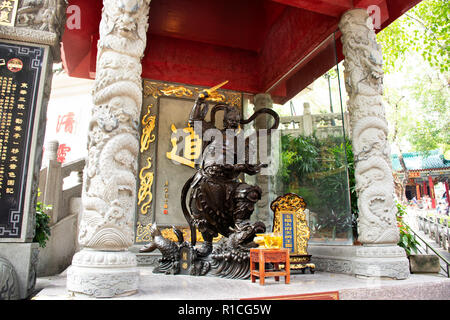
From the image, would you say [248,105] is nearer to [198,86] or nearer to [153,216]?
[198,86]

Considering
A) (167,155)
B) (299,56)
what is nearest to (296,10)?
(299,56)

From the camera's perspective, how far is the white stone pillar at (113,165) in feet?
8.43

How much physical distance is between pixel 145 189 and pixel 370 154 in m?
3.81

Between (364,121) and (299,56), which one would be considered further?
(299,56)

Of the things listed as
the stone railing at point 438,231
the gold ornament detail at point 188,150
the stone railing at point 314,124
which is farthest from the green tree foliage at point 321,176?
the stone railing at point 438,231

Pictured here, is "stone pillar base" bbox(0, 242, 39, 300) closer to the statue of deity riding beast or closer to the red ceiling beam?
the statue of deity riding beast

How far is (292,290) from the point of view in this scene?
279cm

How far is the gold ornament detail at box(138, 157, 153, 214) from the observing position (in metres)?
5.76

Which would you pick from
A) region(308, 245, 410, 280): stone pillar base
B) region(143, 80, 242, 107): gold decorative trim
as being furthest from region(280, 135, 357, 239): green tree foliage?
region(143, 80, 242, 107): gold decorative trim

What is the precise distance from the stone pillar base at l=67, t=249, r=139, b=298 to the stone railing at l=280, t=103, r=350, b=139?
3509mm

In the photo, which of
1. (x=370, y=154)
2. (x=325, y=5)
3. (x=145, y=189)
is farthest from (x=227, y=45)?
A: (x=370, y=154)

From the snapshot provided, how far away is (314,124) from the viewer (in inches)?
216

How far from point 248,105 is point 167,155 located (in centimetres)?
210

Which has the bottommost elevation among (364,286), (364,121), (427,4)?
(364,286)
